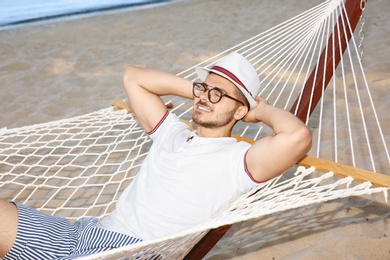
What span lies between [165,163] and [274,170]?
0.34 metres

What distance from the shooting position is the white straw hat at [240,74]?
1.45m

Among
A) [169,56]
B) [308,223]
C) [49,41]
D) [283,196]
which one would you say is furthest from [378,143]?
[49,41]

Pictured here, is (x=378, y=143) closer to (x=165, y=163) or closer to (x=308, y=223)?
(x=308, y=223)

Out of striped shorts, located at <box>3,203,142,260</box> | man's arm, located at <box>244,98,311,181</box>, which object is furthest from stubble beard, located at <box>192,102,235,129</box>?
striped shorts, located at <box>3,203,142,260</box>

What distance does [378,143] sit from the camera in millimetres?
2348

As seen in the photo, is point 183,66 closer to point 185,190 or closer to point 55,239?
point 185,190

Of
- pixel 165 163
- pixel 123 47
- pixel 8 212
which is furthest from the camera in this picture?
pixel 123 47

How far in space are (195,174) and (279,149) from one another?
251 millimetres

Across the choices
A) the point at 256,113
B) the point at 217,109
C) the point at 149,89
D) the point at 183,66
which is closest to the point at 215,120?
the point at 217,109

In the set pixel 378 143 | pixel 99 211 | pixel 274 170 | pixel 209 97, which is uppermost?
pixel 209 97

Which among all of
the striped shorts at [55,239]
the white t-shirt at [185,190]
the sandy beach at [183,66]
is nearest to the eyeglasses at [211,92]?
the white t-shirt at [185,190]

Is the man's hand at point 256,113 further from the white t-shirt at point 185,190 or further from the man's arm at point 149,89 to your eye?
the man's arm at point 149,89

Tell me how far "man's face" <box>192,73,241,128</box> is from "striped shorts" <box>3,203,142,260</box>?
0.40 meters

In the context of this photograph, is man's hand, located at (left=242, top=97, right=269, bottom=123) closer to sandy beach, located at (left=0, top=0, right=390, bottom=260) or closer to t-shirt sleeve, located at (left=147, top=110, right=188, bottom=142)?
t-shirt sleeve, located at (left=147, top=110, right=188, bottom=142)
